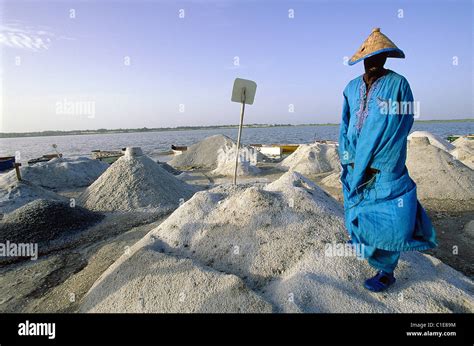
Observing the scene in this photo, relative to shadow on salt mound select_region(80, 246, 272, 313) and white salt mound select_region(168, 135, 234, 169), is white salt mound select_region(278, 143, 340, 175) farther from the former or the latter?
shadow on salt mound select_region(80, 246, 272, 313)

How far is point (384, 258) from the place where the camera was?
96.6 inches

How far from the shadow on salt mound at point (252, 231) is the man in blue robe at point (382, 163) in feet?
3.10

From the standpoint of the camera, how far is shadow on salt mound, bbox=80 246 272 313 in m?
2.52

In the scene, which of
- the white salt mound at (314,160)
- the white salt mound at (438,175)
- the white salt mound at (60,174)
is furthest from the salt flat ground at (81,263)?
the white salt mound at (314,160)

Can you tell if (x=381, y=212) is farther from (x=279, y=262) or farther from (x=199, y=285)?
(x=199, y=285)

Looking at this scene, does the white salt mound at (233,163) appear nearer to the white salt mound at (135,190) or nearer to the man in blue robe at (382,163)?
the white salt mound at (135,190)

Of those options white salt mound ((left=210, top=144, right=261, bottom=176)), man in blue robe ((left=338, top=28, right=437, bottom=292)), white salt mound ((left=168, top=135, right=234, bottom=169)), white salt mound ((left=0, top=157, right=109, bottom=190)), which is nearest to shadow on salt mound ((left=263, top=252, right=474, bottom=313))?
man in blue robe ((left=338, top=28, right=437, bottom=292))

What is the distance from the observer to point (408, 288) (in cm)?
269

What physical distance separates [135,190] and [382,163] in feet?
23.0

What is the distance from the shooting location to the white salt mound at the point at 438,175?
25.3 feet
